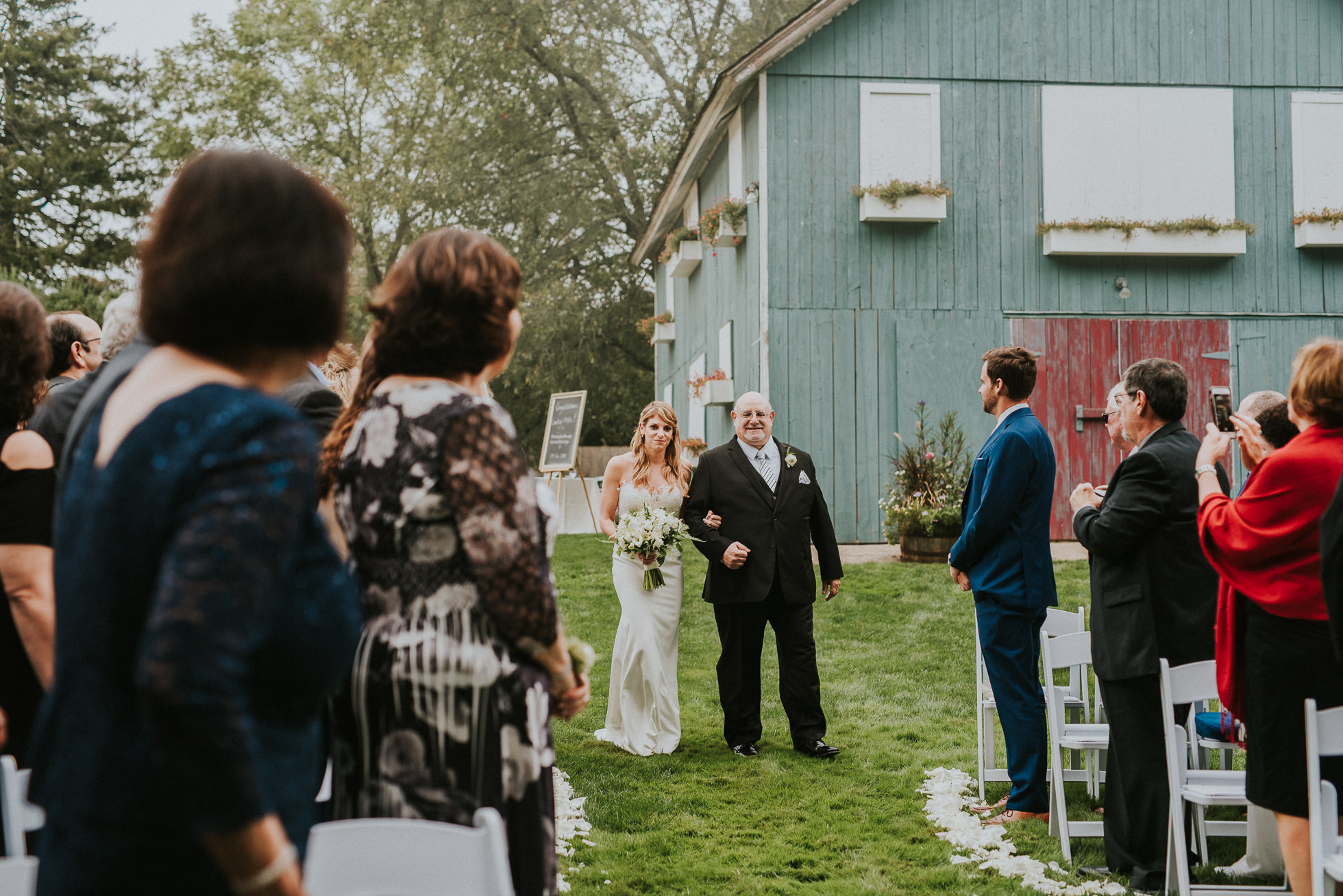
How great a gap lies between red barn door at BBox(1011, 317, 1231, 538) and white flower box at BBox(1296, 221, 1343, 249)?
4.96ft

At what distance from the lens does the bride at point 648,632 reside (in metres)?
7.10

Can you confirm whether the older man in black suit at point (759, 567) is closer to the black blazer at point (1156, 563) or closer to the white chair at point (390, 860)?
the black blazer at point (1156, 563)

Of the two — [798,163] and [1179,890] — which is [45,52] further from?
[1179,890]

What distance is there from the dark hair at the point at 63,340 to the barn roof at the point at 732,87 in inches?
438

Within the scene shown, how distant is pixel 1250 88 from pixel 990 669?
12.3 m

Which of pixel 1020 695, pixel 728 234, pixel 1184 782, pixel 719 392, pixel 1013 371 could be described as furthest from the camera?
pixel 719 392

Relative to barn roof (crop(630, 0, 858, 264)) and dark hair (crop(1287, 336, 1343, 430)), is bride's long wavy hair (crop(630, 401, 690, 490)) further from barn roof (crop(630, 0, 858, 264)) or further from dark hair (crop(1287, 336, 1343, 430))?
barn roof (crop(630, 0, 858, 264))

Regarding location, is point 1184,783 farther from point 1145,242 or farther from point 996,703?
point 1145,242

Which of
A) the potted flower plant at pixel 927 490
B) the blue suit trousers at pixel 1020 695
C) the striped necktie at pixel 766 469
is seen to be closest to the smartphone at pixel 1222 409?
the blue suit trousers at pixel 1020 695

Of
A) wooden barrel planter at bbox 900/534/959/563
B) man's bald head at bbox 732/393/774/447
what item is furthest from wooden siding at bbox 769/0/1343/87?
man's bald head at bbox 732/393/774/447

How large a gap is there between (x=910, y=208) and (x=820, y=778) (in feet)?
30.9

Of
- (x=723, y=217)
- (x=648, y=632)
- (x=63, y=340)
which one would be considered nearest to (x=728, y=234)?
(x=723, y=217)

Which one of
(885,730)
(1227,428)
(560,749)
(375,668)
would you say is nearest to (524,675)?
(375,668)

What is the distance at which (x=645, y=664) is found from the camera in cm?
709
